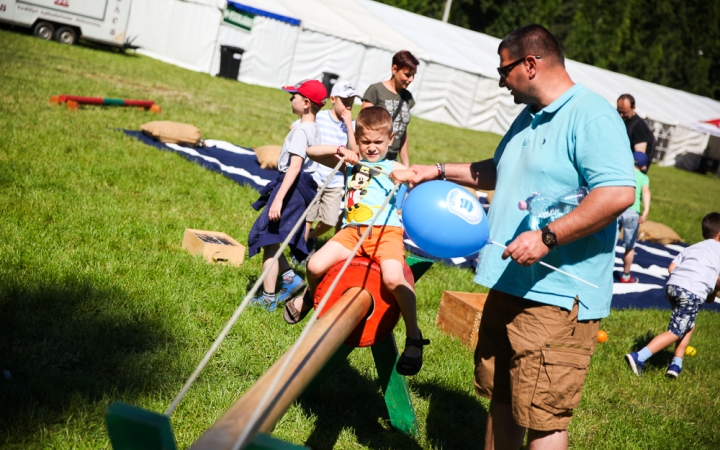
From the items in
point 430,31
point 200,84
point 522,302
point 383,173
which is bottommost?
point 200,84

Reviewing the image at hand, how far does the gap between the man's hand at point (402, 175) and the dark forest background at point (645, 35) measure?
46.9 meters

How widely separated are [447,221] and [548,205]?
48cm

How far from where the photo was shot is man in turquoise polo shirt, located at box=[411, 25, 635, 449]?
9.20 feet

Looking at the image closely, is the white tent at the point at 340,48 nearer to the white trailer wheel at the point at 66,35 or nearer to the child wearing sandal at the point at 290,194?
Result: the white trailer wheel at the point at 66,35

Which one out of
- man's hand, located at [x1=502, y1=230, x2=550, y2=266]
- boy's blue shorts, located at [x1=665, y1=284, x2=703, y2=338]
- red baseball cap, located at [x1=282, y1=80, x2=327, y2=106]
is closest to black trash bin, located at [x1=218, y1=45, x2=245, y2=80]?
red baseball cap, located at [x1=282, y1=80, x2=327, y2=106]

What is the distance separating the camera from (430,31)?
31.6 m

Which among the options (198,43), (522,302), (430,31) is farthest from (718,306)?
(430,31)

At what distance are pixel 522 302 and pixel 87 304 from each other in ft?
9.89

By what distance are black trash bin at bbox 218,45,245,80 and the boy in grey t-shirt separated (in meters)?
21.2

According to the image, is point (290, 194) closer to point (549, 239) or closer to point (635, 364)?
point (549, 239)

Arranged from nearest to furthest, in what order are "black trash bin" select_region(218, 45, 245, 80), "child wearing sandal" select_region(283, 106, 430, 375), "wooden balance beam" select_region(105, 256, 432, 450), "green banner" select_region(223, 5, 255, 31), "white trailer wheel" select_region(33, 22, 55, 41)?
1. "wooden balance beam" select_region(105, 256, 432, 450)
2. "child wearing sandal" select_region(283, 106, 430, 375)
3. "white trailer wheel" select_region(33, 22, 55, 41)
4. "green banner" select_region(223, 5, 255, 31)
5. "black trash bin" select_region(218, 45, 245, 80)

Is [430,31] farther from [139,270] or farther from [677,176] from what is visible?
[139,270]

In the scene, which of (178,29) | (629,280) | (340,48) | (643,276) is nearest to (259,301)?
(629,280)

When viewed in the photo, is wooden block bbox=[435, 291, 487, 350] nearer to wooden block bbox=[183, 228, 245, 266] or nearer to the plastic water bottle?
wooden block bbox=[183, 228, 245, 266]
